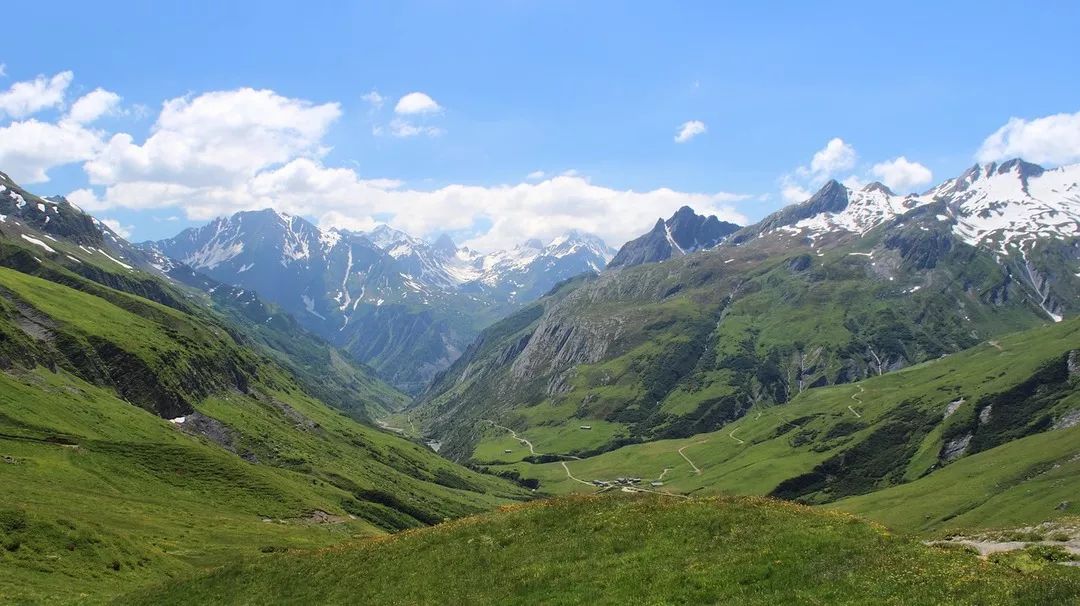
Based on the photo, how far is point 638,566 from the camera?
38.4 m

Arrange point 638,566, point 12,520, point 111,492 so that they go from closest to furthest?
point 638,566 < point 12,520 < point 111,492

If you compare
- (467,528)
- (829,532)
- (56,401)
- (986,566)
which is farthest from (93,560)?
(56,401)

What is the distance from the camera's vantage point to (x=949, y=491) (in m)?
194

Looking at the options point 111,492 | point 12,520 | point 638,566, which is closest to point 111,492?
point 111,492

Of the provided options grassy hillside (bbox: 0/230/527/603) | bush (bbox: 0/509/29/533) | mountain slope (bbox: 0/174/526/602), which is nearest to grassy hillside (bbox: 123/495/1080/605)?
grassy hillside (bbox: 0/230/527/603)

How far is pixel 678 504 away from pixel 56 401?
144612 millimetres

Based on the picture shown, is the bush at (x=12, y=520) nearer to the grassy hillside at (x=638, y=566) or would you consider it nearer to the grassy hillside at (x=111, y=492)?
the grassy hillside at (x=111, y=492)

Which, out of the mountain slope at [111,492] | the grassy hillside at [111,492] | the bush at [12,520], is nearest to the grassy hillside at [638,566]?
the grassy hillside at [111,492]

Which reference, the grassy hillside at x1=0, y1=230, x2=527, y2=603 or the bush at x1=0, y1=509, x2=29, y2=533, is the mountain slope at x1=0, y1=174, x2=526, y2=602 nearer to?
the bush at x1=0, y1=509, x2=29, y2=533

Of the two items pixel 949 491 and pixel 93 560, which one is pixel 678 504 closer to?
pixel 93 560

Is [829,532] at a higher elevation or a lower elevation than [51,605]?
higher

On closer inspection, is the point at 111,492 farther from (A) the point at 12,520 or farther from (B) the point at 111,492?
(A) the point at 12,520

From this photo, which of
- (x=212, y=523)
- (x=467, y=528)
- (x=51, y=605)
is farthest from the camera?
(x=212, y=523)

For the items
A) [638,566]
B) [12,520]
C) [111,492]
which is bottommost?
[111,492]
